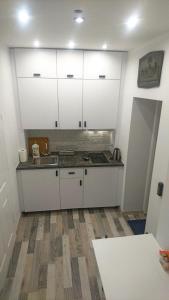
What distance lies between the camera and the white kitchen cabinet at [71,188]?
2.92 meters

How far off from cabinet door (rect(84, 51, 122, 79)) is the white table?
224 centimetres

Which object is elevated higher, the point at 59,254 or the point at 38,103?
the point at 38,103

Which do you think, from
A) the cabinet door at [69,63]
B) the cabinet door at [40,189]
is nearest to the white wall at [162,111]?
the cabinet door at [69,63]

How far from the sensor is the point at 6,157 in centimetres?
223

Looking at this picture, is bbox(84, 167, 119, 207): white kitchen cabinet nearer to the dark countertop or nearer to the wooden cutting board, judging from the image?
the dark countertop

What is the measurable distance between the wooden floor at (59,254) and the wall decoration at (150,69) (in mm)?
2155

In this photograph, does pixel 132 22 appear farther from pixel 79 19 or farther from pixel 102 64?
pixel 102 64

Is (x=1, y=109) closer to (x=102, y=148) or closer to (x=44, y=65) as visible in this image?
(x=44, y=65)

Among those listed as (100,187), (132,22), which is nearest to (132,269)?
(100,187)

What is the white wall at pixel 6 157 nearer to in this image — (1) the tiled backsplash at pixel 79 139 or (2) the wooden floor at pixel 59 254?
(2) the wooden floor at pixel 59 254

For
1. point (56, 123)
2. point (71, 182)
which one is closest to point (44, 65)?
point (56, 123)

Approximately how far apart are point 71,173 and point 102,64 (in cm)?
174

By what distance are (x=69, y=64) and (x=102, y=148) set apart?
63.8 inches

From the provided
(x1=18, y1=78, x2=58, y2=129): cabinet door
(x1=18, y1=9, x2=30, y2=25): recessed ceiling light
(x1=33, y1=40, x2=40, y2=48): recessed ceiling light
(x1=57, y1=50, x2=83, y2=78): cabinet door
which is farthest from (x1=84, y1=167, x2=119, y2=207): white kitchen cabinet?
(x1=18, y1=9, x2=30, y2=25): recessed ceiling light
